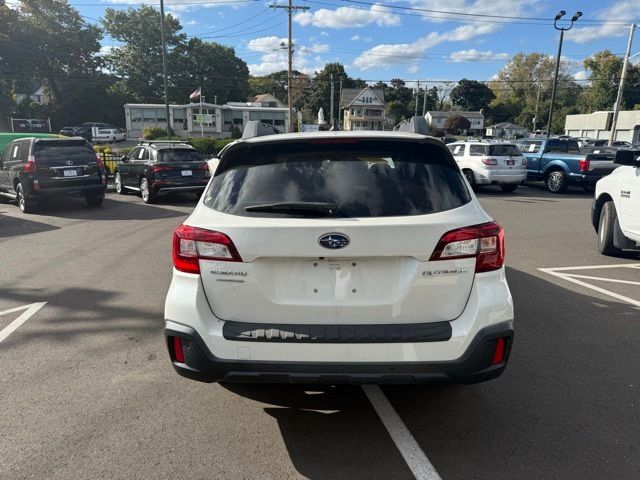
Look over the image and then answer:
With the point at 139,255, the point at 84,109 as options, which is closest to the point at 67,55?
the point at 84,109

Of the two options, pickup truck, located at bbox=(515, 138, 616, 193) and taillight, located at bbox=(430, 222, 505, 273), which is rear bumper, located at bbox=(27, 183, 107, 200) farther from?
pickup truck, located at bbox=(515, 138, 616, 193)

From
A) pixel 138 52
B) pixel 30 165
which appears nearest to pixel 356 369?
pixel 30 165

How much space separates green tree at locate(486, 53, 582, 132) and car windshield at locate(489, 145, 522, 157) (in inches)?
3094

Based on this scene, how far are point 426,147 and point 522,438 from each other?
1872 millimetres

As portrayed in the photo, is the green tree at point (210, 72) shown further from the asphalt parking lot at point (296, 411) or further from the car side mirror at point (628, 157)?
the asphalt parking lot at point (296, 411)

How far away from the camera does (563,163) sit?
1661 centimetres

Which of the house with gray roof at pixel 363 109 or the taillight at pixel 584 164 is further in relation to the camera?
the house with gray roof at pixel 363 109

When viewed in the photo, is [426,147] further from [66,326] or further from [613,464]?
[66,326]

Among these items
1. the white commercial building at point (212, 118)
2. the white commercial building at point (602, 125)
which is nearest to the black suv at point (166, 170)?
the white commercial building at point (212, 118)

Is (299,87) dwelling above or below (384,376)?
above

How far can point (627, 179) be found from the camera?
6.79 meters

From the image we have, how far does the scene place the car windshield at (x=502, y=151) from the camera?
16.3 m

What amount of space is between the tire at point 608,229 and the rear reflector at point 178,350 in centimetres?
718

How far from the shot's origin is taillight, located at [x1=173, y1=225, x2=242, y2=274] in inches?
98.7
